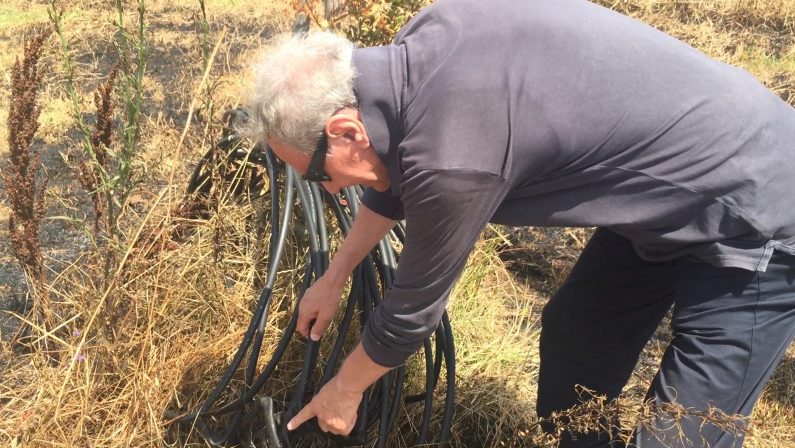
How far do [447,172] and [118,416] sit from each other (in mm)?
1668

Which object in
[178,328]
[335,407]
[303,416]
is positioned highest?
[335,407]

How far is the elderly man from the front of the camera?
4.73 ft

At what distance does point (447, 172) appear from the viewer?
1396 mm

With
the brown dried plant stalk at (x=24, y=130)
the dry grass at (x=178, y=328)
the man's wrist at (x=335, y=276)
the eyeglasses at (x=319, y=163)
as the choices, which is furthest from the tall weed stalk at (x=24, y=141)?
the eyeglasses at (x=319, y=163)

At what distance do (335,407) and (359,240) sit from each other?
483 millimetres

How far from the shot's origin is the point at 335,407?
1878mm

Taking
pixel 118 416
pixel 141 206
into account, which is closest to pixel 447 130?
pixel 118 416

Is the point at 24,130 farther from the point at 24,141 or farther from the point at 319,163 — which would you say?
the point at 319,163

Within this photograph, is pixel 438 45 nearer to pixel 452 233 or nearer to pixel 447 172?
pixel 447 172

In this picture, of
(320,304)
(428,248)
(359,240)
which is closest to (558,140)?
(428,248)

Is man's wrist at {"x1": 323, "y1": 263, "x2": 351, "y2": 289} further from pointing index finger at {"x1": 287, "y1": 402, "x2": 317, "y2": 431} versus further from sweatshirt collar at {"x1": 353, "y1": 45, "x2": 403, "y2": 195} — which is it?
sweatshirt collar at {"x1": 353, "y1": 45, "x2": 403, "y2": 195}

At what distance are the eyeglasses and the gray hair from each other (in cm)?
1

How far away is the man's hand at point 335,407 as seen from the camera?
1847mm

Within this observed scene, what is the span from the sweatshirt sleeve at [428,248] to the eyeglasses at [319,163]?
0.62ft
